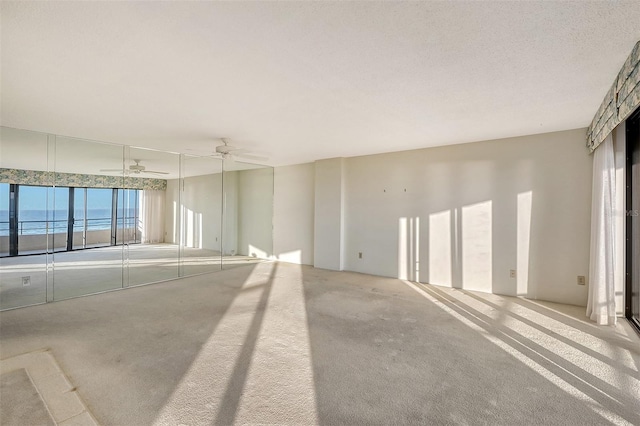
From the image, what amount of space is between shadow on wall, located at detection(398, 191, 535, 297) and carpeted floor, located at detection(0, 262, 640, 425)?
0.46 metres

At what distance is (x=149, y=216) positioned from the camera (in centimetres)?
527

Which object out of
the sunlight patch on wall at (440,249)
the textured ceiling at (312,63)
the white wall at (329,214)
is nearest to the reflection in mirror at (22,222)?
the textured ceiling at (312,63)

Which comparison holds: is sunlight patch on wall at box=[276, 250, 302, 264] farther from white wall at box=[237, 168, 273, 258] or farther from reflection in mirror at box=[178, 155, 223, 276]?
reflection in mirror at box=[178, 155, 223, 276]

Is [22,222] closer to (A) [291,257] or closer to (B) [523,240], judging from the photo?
(A) [291,257]

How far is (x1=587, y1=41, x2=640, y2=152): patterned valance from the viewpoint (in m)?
1.75

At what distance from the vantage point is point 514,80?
2215 millimetres

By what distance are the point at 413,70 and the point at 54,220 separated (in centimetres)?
495

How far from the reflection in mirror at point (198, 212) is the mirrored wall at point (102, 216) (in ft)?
0.06

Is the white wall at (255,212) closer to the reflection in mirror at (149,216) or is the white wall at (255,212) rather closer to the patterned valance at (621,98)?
the reflection in mirror at (149,216)

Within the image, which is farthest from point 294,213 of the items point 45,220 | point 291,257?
point 45,220

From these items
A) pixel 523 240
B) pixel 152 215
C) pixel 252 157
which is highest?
pixel 252 157

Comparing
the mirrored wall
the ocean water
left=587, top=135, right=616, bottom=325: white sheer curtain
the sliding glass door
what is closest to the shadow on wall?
left=587, top=135, right=616, bottom=325: white sheer curtain

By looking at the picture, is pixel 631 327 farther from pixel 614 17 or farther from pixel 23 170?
pixel 23 170

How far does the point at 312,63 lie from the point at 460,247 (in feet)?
11.9
